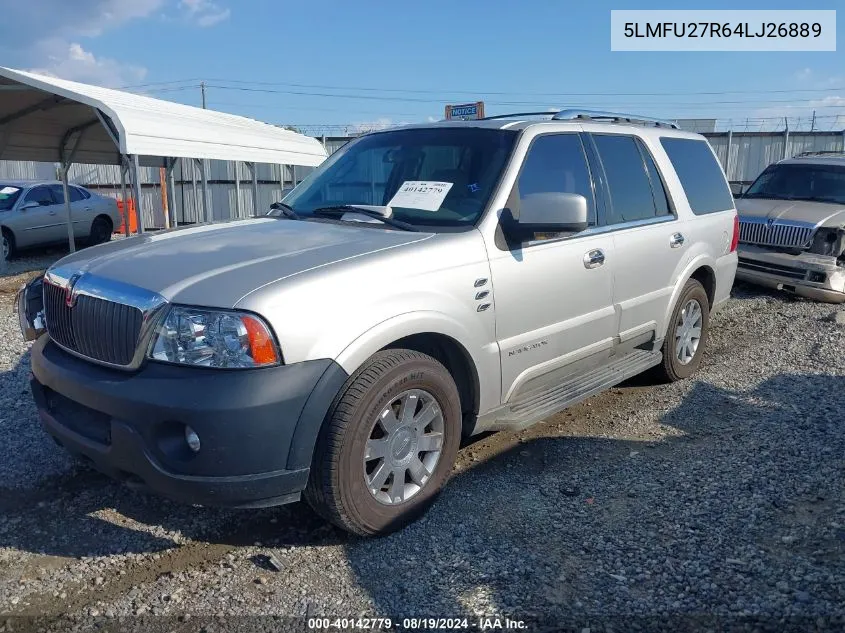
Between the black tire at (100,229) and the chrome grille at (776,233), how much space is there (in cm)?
1321

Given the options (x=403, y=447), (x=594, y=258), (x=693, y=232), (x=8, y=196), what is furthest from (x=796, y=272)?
(x=8, y=196)

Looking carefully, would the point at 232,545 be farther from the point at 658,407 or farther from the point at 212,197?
the point at 212,197

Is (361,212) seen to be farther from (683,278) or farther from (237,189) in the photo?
(237,189)

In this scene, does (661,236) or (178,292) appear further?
(661,236)

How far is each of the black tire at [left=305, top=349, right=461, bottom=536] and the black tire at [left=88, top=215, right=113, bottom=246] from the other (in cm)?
1435

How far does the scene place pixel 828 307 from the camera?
8273 millimetres

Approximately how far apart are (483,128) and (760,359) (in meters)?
3.77

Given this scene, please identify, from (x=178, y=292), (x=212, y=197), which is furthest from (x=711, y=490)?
(x=212, y=197)

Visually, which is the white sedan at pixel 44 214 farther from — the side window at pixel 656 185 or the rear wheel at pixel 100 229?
the side window at pixel 656 185

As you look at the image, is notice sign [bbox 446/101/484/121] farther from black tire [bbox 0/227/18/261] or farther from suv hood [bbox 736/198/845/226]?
black tire [bbox 0/227/18/261]

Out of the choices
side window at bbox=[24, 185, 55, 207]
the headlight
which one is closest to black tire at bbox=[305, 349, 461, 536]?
the headlight

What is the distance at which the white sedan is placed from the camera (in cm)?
1339

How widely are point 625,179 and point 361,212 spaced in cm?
196

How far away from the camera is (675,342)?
17.8 ft
